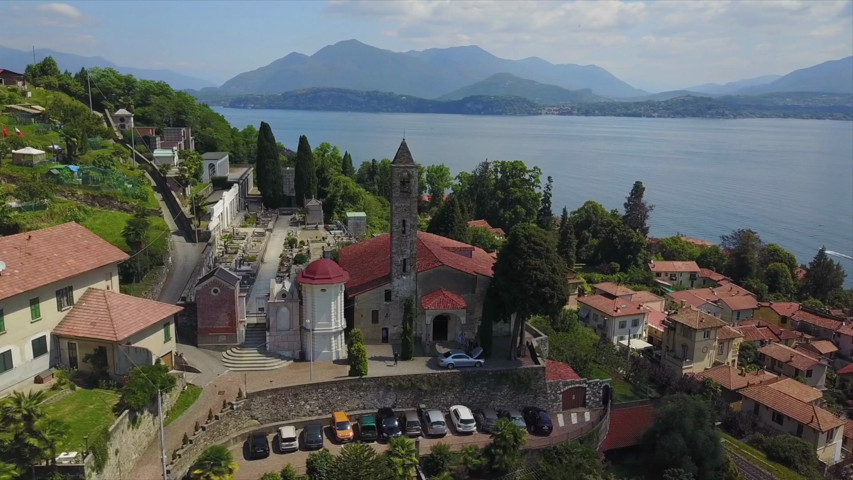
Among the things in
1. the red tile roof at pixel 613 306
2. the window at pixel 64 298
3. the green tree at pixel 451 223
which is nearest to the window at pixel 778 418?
the red tile roof at pixel 613 306

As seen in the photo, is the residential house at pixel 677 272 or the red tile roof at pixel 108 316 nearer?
the red tile roof at pixel 108 316

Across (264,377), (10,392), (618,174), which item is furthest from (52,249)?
(618,174)

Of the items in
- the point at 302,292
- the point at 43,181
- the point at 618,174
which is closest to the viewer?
the point at 302,292

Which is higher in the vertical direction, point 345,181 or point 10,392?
point 345,181

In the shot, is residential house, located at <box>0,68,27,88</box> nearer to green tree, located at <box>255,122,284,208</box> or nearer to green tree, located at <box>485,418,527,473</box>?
green tree, located at <box>255,122,284,208</box>

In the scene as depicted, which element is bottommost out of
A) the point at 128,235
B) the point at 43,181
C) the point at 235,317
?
the point at 235,317

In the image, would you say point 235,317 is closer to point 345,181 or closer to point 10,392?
point 10,392

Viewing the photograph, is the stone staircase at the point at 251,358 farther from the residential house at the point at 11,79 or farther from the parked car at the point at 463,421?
the residential house at the point at 11,79
